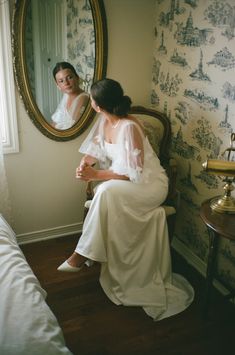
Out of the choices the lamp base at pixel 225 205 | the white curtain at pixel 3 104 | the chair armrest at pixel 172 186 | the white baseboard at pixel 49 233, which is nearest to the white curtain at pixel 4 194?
the white curtain at pixel 3 104

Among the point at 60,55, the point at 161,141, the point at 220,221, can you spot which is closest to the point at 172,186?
the point at 161,141

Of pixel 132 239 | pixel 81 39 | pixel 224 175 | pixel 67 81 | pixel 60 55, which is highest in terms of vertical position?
pixel 81 39

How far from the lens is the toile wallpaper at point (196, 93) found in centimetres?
196

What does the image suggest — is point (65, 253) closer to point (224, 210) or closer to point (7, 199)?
point (7, 199)

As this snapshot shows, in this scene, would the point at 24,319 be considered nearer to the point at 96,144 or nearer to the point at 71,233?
the point at 96,144

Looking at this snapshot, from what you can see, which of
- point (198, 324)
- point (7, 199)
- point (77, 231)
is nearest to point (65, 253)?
point (77, 231)

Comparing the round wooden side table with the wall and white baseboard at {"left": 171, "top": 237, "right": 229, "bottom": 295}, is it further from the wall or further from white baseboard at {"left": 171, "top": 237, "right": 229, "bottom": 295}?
the wall

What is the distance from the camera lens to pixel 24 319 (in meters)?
1.01

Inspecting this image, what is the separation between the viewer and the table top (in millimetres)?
1597

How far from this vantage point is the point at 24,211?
262 cm

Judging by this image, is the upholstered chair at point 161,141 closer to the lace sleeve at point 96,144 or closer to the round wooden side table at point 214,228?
the lace sleeve at point 96,144

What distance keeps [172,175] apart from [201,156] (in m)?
0.23

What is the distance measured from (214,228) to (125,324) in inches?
30.5

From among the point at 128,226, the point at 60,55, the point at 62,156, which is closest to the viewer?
the point at 128,226
